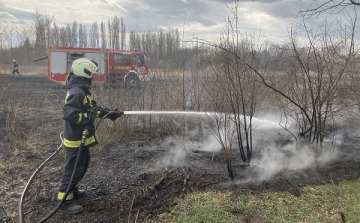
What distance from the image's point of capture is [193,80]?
21.1ft

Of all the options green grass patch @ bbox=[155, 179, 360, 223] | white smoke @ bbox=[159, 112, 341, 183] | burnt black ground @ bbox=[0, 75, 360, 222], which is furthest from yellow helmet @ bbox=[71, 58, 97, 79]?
white smoke @ bbox=[159, 112, 341, 183]

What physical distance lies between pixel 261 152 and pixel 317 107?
1337 millimetres

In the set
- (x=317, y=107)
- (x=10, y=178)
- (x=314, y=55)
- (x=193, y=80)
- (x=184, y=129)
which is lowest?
(x=10, y=178)

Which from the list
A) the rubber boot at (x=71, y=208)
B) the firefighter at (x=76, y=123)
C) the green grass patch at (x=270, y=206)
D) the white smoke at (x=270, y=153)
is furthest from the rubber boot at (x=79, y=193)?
the white smoke at (x=270, y=153)

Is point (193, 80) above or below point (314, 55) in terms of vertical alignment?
below

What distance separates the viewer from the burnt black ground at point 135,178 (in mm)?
Answer: 3361

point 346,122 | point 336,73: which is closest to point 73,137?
point 336,73

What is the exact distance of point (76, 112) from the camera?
3.24 metres

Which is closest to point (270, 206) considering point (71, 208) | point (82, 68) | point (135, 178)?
point (135, 178)

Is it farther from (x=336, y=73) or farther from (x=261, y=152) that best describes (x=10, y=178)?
(x=336, y=73)

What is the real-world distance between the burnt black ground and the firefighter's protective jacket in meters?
0.87

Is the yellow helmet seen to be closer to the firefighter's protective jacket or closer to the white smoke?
the firefighter's protective jacket

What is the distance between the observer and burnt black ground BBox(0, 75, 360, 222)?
3361 mm

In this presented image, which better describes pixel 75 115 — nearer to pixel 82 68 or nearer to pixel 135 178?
pixel 82 68
